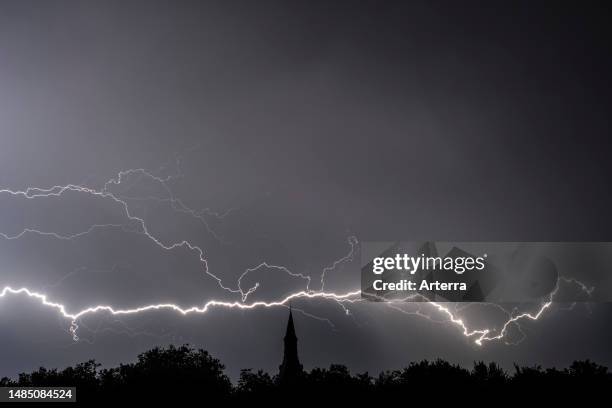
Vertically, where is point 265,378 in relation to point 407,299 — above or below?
Result: below

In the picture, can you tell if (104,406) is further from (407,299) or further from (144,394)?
(407,299)

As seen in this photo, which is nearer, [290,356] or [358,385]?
[358,385]

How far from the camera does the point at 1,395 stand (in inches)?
1157

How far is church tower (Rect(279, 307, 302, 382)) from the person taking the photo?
51.5 meters

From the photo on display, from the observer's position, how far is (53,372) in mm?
40812

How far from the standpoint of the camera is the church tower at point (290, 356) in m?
51.5

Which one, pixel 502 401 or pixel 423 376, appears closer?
pixel 502 401

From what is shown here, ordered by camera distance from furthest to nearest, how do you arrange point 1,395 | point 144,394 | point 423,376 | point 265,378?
point 265,378
point 423,376
point 144,394
point 1,395

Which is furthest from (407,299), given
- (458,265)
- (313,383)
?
(313,383)

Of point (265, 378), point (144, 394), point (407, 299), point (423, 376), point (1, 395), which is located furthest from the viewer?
point (265, 378)

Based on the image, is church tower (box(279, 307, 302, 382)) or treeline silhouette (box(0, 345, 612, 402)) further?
church tower (box(279, 307, 302, 382))

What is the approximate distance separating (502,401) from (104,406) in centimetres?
2397

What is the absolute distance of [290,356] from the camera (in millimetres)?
54156

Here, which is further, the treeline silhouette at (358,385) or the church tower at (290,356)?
the church tower at (290,356)
